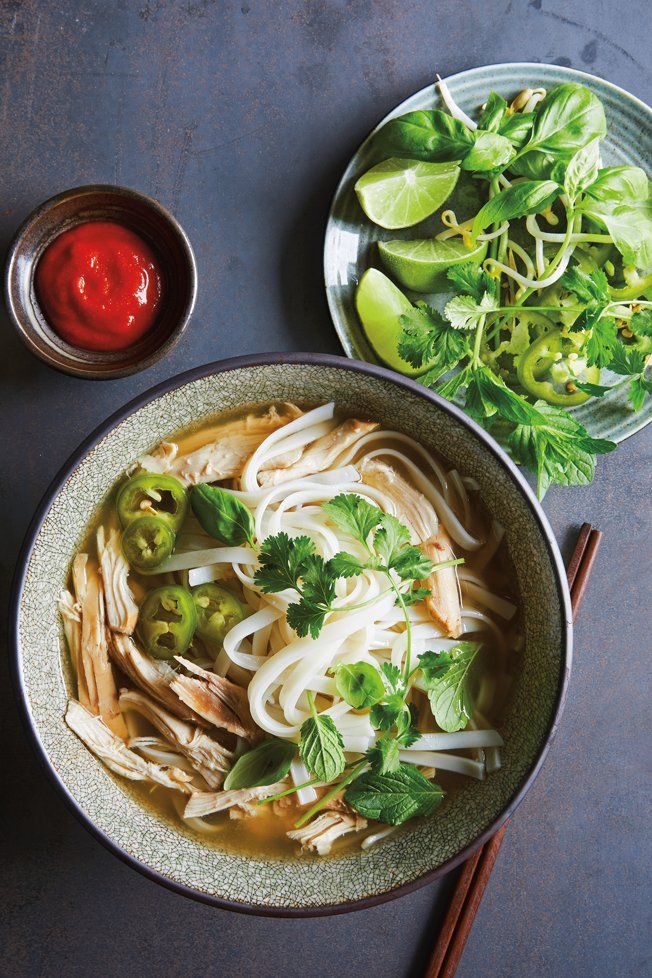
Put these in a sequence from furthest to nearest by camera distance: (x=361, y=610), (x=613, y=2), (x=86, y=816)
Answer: (x=613, y=2), (x=361, y=610), (x=86, y=816)

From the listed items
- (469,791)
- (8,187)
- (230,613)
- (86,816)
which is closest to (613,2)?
(8,187)

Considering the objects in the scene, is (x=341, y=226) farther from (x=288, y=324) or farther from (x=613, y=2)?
(x=613, y=2)

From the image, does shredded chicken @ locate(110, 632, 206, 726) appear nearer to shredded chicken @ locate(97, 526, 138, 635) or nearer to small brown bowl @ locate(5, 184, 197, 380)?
shredded chicken @ locate(97, 526, 138, 635)

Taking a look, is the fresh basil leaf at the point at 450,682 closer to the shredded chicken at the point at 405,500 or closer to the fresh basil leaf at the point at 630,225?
the shredded chicken at the point at 405,500

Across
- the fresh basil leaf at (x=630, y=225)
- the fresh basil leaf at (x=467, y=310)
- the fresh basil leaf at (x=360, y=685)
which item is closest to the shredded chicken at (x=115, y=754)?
the fresh basil leaf at (x=360, y=685)

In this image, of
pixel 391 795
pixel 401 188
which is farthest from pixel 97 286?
pixel 391 795

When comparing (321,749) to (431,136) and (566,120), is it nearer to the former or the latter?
(431,136)

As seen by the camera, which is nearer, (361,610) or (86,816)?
(86,816)
